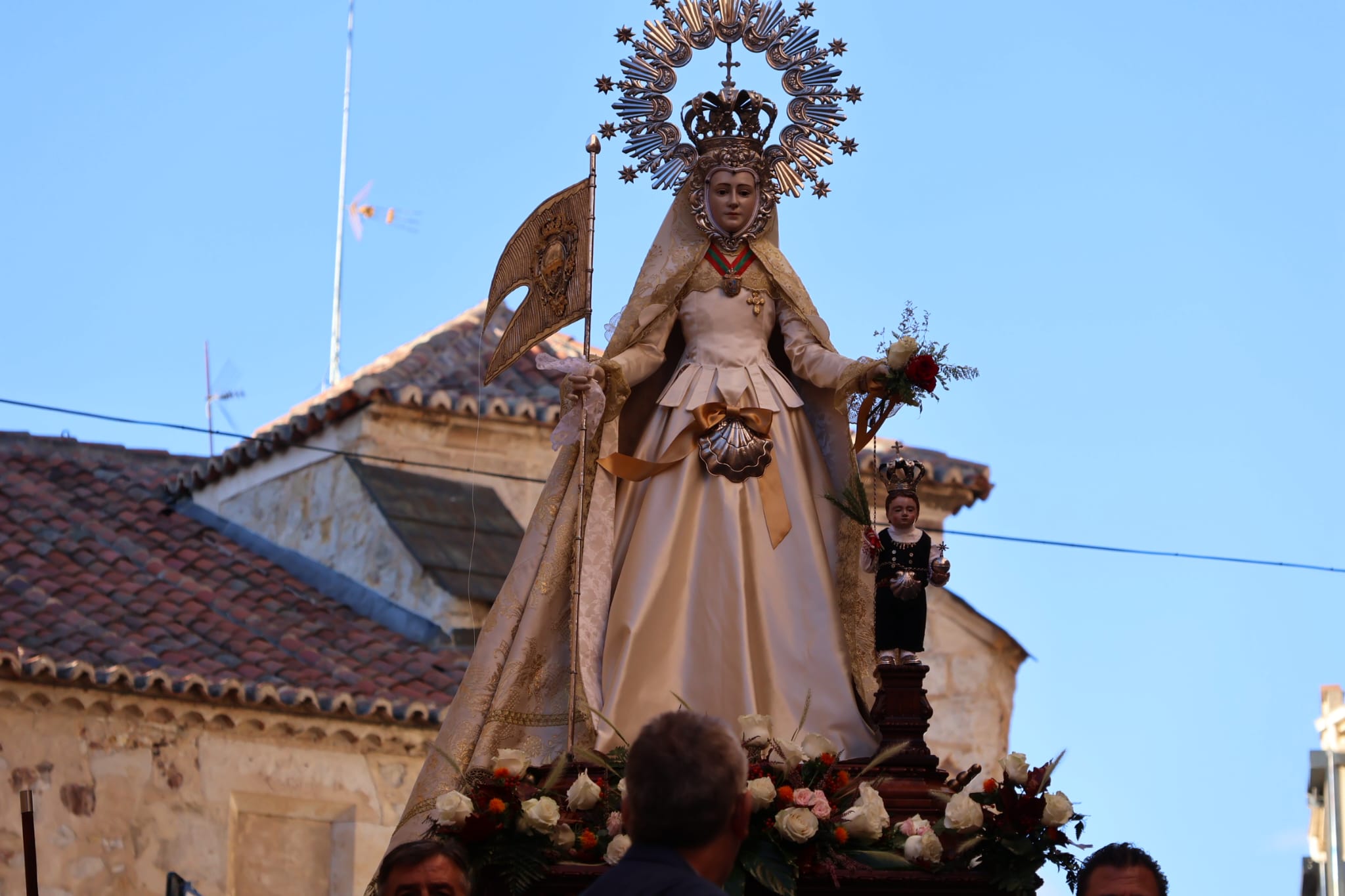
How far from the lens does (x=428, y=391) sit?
17844mm

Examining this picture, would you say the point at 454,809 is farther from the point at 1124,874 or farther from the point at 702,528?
the point at 1124,874

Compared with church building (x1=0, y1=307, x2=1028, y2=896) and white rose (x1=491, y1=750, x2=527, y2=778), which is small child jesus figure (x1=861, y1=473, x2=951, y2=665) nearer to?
white rose (x1=491, y1=750, x2=527, y2=778)

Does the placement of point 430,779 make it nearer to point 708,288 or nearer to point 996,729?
point 708,288

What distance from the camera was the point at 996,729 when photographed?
1806 centimetres

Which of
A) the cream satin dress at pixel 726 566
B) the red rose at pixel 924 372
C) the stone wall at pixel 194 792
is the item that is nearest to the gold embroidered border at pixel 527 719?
the cream satin dress at pixel 726 566

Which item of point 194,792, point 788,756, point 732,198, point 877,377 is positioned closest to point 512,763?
point 788,756

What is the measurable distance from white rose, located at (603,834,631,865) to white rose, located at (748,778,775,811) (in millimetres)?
385

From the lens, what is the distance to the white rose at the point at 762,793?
6258mm

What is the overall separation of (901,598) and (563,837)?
136cm

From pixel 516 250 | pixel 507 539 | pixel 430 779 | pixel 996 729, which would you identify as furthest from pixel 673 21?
pixel 996 729

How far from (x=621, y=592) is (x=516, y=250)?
4.97 feet

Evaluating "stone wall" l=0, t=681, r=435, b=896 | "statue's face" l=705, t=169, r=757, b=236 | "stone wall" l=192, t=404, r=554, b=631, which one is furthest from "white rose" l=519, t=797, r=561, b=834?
"stone wall" l=192, t=404, r=554, b=631

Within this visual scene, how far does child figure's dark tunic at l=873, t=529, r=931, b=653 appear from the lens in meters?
6.96

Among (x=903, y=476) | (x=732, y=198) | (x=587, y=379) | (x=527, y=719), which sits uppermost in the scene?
(x=732, y=198)
